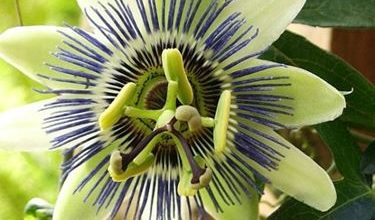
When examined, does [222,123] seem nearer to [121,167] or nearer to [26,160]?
[121,167]

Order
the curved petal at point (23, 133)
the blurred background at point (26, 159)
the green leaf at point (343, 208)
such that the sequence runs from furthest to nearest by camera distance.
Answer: the blurred background at point (26, 159) → the green leaf at point (343, 208) → the curved petal at point (23, 133)

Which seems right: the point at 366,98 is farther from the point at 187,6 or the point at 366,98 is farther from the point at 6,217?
the point at 6,217

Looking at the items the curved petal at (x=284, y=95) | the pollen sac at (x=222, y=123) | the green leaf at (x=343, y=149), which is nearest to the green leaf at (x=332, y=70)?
the green leaf at (x=343, y=149)

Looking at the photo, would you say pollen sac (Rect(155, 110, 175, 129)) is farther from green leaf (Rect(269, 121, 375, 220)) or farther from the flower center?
green leaf (Rect(269, 121, 375, 220))

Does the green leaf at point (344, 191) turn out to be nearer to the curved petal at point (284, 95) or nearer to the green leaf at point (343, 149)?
the green leaf at point (343, 149)

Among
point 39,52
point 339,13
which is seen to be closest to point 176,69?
point 39,52

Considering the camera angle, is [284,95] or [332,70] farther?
[332,70]
